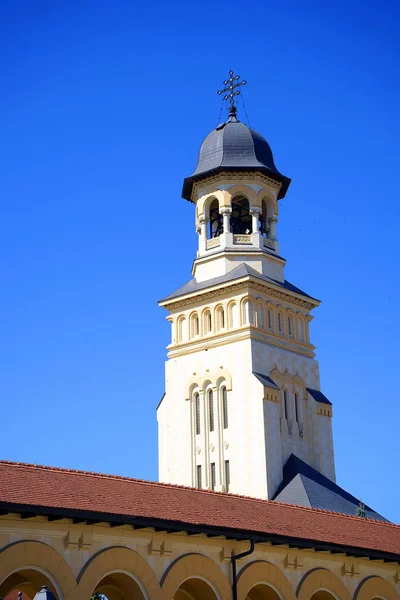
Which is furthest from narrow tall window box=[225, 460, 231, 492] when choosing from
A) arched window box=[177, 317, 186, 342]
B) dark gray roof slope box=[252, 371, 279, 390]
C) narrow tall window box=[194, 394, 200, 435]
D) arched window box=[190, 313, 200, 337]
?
arched window box=[177, 317, 186, 342]

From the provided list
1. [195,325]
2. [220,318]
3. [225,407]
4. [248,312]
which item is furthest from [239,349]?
[195,325]

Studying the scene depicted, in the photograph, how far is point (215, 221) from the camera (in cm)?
5112

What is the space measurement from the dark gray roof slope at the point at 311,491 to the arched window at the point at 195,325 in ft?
25.9

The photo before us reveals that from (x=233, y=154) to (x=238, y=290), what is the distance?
7.97m

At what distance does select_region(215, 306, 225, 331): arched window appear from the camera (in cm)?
4741

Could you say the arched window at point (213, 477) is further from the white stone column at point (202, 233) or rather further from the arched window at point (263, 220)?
the arched window at point (263, 220)

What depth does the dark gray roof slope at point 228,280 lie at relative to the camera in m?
47.1

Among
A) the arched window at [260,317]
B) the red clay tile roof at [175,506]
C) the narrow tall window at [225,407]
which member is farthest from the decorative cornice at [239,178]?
the red clay tile roof at [175,506]

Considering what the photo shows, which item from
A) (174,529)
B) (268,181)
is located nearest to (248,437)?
(268,181)

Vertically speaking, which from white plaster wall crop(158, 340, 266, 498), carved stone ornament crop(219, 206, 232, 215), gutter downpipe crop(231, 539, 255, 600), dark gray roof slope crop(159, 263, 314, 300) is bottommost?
gutter downpipe crop(231, 539, 255, 600)

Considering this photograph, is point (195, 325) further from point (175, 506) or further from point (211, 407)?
point (175, 506)

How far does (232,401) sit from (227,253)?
25.6ft

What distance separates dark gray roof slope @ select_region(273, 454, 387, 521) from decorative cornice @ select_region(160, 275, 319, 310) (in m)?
8.14

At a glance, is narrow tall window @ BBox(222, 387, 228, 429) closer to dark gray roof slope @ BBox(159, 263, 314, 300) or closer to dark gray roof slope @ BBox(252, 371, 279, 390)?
dark gray roof slope @ BBox(252, 371, 279, 390)
